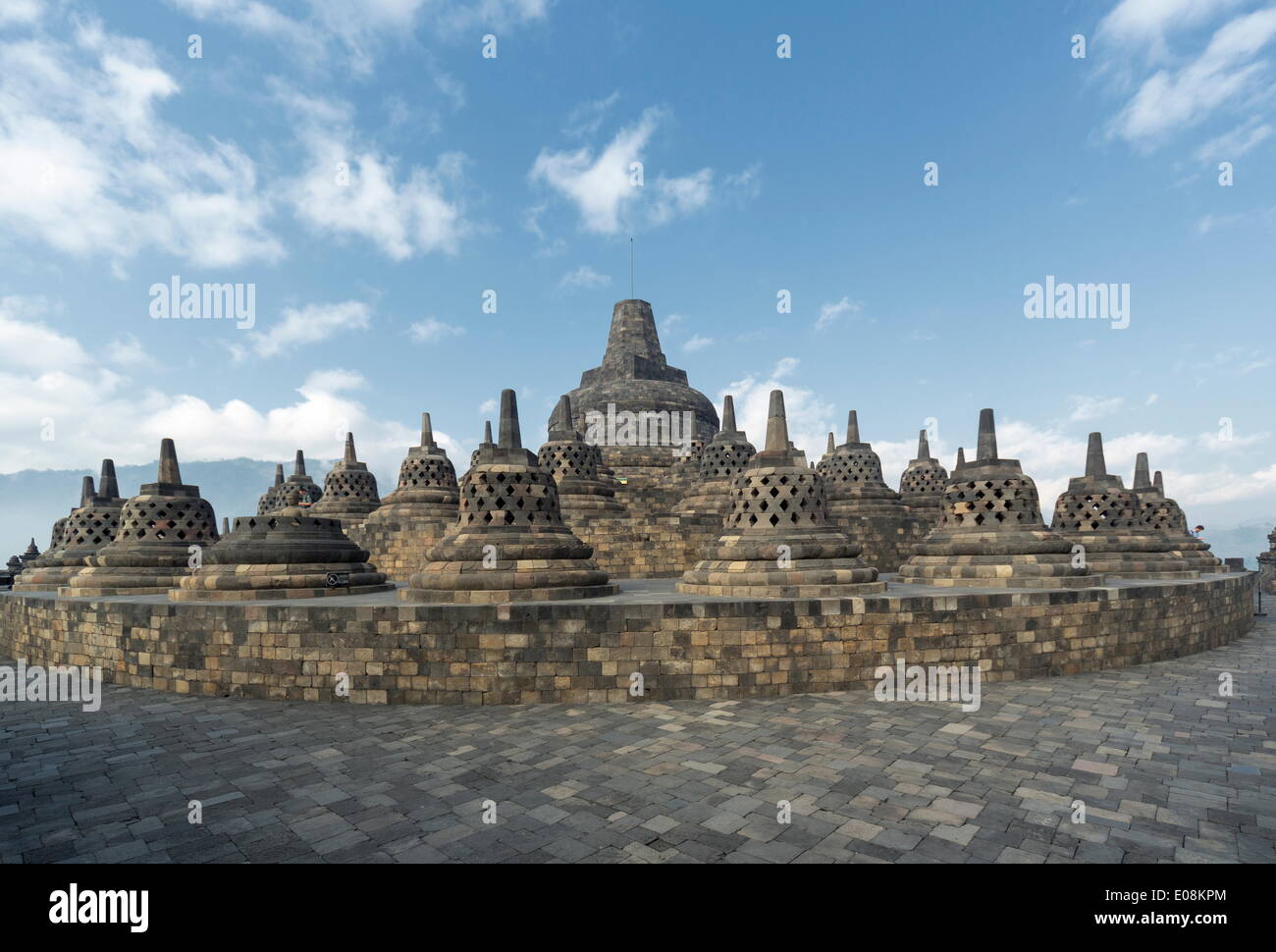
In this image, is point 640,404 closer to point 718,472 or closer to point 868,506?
point 718,472

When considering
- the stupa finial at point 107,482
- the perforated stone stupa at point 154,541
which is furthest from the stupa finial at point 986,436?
the stupa finial at point 107,482

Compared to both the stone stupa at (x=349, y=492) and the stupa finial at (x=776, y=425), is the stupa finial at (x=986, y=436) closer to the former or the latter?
the stupa finial at (x=776, y=425)

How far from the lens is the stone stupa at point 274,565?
10844mm

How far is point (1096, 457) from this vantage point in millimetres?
16141

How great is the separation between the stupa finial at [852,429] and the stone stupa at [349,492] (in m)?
18.1

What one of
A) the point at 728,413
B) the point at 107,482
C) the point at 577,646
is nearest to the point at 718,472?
the point at 728,413

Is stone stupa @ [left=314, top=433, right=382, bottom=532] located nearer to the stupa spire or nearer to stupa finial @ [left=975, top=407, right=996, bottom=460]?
the stupa spire

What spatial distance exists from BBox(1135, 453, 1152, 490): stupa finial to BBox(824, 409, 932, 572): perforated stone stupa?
5.81 metres

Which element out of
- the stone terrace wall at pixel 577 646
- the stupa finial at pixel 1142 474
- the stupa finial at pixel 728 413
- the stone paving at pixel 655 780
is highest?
the stupa finial at pixel 728 413

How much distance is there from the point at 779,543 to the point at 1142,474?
14139 mm

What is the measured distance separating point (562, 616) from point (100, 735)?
5.72 metres

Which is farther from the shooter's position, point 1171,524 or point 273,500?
point 273,500
